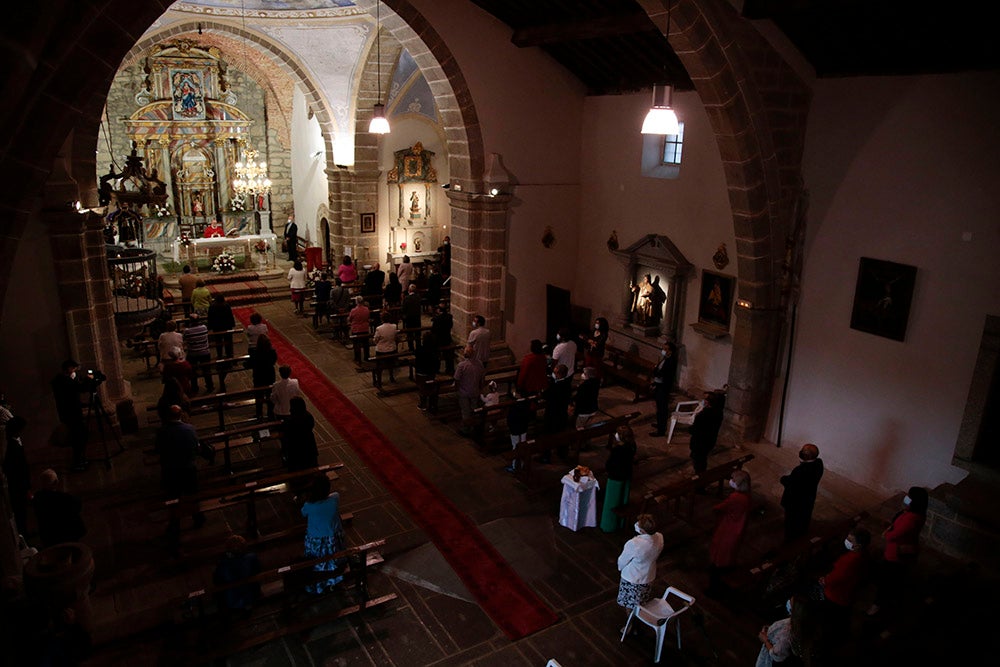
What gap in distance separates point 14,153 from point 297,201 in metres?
17.8

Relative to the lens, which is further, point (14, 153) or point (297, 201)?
point (297, 201)

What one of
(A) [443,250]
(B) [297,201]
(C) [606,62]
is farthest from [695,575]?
(B) [297,201]

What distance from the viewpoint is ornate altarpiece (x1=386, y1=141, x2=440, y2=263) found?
18.5 metres

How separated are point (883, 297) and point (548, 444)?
465cm

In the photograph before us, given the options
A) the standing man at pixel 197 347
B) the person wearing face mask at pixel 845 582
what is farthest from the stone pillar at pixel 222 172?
the person wearing face mask at pixel 845 582

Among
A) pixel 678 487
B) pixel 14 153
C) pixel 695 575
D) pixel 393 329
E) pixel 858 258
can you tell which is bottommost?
pixel 695 575

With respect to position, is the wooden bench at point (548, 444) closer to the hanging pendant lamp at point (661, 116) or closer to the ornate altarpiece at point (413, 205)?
the hanging pendant lamp at point (661, 116)

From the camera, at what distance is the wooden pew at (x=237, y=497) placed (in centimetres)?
718

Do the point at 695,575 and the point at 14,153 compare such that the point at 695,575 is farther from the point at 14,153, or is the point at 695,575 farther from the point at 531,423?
the point at 14,153

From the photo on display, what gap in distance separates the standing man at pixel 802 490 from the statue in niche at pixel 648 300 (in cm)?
512

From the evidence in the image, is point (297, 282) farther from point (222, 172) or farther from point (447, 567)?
point (447, 567)

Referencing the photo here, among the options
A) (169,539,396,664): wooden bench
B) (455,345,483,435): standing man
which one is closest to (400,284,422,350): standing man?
(455,345,483,435): standing man

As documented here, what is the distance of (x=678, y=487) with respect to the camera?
795cm

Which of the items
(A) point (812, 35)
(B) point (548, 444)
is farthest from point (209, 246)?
(A) point (812, 35)
